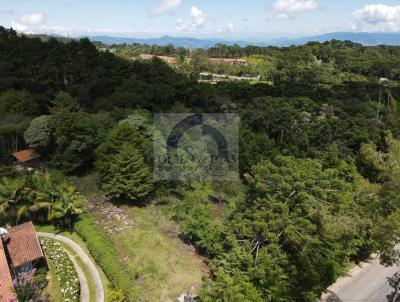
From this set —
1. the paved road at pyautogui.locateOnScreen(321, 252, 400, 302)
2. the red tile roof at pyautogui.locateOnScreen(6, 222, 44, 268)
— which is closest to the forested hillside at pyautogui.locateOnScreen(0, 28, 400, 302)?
the paved road at pyautogui.locateOnScreen(321, 252, 400, 302)

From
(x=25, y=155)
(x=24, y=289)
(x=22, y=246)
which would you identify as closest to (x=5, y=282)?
(x=24, y=289)

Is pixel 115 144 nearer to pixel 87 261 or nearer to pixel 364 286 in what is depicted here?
pixel 87 261

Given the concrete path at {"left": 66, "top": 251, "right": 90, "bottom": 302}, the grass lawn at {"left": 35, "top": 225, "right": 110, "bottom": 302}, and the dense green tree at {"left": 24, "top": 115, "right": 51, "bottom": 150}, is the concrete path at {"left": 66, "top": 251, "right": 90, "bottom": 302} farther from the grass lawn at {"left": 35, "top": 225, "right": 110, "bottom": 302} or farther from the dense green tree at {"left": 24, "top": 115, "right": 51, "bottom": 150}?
the dense green tree at {"left": 24, "top": 115, "right": 51, "bottom": 150}

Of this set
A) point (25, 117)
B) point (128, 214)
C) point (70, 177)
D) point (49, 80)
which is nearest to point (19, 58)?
point (49, 80)

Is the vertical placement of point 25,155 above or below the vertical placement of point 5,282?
above

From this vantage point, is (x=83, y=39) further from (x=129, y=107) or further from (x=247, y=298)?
(x=247, y=298)
